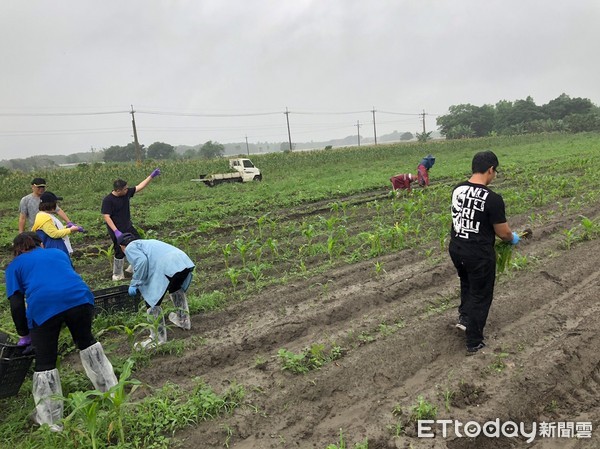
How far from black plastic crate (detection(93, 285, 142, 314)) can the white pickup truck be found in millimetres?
15581

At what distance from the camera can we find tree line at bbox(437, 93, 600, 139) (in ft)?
175

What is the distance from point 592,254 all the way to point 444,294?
2820mm

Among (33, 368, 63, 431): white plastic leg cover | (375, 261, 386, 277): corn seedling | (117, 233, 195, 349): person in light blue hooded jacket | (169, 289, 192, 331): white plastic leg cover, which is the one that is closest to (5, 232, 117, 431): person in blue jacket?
(33, 368, 63, 431): white plastic leg cover

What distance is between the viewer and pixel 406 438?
2.94m

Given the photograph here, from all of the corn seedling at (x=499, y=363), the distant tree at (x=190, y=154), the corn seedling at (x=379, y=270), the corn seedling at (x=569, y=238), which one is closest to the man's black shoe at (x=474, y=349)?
the corn seedling at (x=499, y=363)

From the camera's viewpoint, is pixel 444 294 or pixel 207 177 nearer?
pixel 444 294

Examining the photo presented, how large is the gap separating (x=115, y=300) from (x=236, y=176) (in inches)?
655

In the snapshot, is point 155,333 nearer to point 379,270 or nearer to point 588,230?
point 379,270

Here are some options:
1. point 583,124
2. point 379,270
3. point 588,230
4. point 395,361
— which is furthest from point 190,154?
point 395,361

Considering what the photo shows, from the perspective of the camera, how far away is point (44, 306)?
3.31 metres

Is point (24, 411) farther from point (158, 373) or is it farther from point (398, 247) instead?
point (398, 247)

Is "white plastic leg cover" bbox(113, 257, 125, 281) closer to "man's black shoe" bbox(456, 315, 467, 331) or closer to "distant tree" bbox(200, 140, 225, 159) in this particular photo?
"man's black shoe" bbox(456, 315, 467, 331)

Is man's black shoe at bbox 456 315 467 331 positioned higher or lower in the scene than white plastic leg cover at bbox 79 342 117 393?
lower

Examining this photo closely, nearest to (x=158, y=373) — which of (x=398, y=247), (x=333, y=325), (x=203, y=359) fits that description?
(x=203, y=359)
